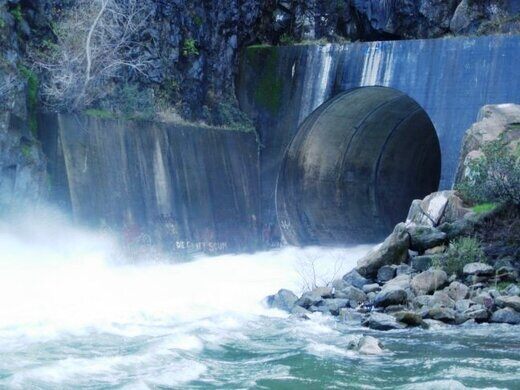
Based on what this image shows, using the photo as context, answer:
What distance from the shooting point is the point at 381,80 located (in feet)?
65.7

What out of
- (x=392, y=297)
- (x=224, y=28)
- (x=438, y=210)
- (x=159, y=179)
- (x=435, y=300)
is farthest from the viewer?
(x=224, y=28)

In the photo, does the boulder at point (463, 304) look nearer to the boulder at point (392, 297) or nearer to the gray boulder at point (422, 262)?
the boulder at point (392, 297)

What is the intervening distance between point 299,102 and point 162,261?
558 centimetres

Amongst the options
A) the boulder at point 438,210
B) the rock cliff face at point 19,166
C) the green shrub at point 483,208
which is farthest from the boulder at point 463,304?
the rock cliff face at point 19,166

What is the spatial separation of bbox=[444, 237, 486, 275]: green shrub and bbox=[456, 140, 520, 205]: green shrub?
116cm

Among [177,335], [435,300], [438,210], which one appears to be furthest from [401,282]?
[177,335]

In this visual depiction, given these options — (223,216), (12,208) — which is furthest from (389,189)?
(12,208)

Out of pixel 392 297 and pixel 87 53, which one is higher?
pixel 87 53

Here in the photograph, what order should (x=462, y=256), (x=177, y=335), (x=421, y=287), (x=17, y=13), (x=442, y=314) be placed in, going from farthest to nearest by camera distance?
(x=17, y=13) < (x=462, y=256) < (x=421, y=287) < (x=442, y=314) < (x=177, y=335)

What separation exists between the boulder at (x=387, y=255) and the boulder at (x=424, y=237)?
16cm

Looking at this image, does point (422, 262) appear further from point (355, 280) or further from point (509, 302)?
point (509, 302)

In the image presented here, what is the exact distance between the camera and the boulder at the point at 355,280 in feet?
48.5

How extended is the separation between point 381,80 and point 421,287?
7546mm

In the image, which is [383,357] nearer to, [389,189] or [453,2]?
[389,189]
